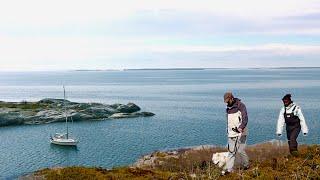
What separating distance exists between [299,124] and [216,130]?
59.0m

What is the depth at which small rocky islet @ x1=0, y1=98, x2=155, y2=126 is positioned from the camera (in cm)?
9700

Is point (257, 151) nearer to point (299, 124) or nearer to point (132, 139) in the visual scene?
point (299, 124)

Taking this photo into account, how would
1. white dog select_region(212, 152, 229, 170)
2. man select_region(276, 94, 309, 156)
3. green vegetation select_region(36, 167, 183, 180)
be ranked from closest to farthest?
white dog select_region(212, 152, 229, 170) < green vegetation select_region(36, 167, 183, 180) < man select_region(276, 94, 309, 156)

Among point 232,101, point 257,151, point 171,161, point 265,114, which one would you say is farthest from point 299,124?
point 265,114

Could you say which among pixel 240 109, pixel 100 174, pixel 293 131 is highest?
pixel 240 109

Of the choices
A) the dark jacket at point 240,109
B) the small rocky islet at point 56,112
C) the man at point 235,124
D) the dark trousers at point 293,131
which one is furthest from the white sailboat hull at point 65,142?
the dark jacket at point 240,109

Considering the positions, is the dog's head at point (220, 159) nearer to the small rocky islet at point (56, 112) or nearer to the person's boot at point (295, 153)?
the person's boot at point (295, 153)

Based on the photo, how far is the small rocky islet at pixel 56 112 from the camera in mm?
97000

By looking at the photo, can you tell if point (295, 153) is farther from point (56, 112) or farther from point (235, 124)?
point (56, 112)

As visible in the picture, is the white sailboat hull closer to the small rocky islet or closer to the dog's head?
the small rocky islet

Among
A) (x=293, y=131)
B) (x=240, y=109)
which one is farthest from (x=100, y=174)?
(x=293, y=131)

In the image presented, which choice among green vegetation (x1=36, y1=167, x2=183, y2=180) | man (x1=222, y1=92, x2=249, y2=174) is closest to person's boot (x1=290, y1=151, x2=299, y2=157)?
man (x1=222, y1=92, x2=249, y2=174)

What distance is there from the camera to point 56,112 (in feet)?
334

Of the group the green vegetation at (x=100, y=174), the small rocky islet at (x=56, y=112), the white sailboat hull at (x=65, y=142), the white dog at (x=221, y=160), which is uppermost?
the white dog at (x=221, y=160)
